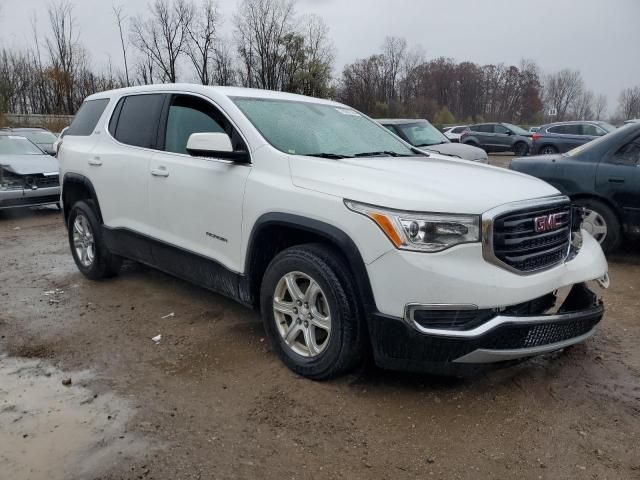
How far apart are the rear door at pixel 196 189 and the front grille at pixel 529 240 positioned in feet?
5.54

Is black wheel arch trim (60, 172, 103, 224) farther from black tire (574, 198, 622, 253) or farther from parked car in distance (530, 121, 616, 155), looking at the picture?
parked car in distance (530, 121, 616, 155)

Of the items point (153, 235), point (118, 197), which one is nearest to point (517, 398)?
point (153, 235)

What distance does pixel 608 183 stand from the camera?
5.92 m

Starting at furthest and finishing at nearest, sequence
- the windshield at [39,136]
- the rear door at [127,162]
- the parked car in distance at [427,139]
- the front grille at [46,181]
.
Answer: the windshield at [39,136] < the parked car in distance at [427,139] < the front grille at [46,181] < the rear door at [127,162]

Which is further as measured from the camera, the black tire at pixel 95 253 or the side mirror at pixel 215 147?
the black tire at pixel 95 253

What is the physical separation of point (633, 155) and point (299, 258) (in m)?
4.53

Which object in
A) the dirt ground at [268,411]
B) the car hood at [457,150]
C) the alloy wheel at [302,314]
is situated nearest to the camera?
the dirt ground at [268,411]

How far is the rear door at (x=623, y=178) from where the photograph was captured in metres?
5.77

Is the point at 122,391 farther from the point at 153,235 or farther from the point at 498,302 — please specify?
the point at 498,302

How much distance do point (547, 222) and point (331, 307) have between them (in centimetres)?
133

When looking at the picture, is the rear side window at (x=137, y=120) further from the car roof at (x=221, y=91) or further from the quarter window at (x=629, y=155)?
the quarter window at (x=629, y=155)

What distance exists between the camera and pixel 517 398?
10.3ft

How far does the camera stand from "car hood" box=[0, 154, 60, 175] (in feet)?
32.5

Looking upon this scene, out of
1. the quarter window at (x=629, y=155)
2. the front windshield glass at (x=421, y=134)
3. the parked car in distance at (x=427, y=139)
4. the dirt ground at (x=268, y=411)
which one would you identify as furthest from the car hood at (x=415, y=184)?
the front windshield glass at (x=421, y=134)
